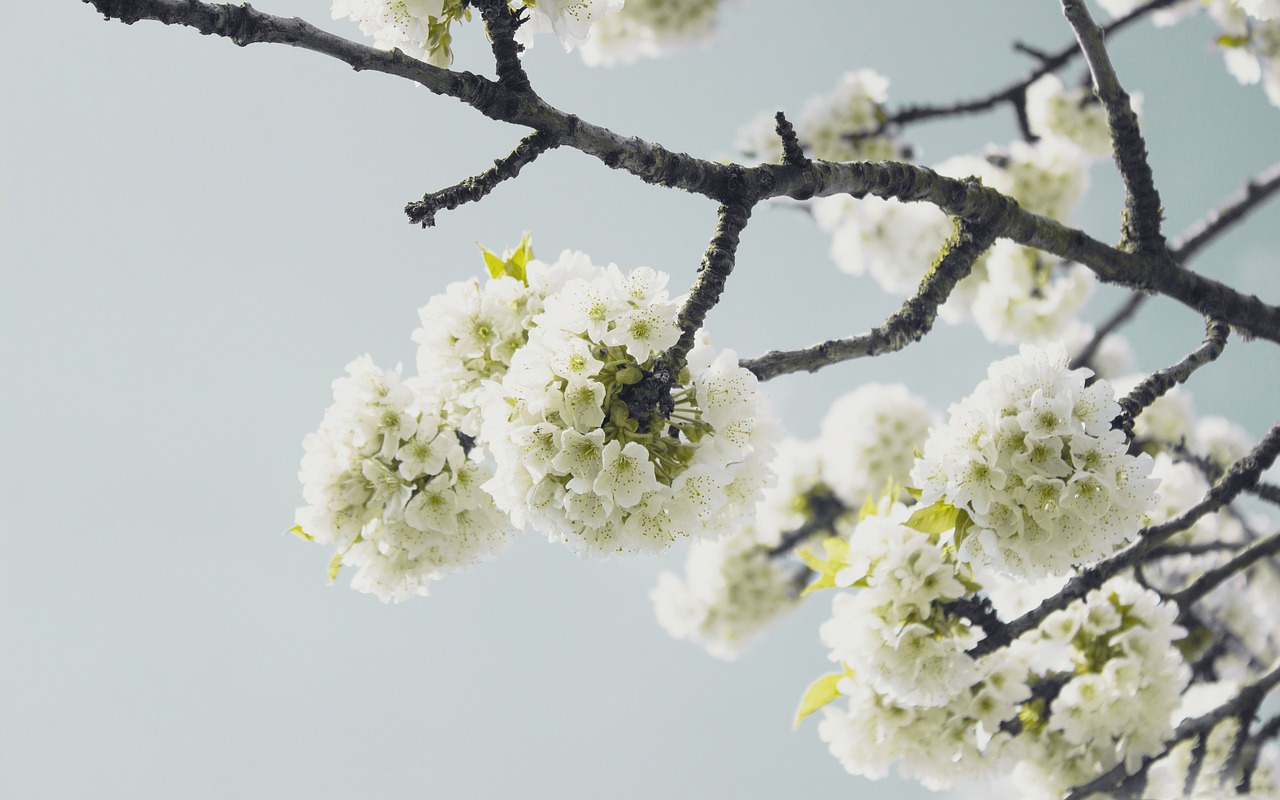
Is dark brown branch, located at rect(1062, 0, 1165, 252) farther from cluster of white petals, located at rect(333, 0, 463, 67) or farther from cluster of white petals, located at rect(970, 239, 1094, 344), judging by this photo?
cluster of white petals, located at rect(970, 239, 1094, 344)

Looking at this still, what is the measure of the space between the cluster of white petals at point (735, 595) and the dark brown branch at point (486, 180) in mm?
6666

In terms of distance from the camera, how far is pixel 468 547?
2943 millimetres

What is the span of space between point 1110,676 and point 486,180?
10.2 feet

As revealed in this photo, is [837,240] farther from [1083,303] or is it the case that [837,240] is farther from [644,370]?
[644,370]

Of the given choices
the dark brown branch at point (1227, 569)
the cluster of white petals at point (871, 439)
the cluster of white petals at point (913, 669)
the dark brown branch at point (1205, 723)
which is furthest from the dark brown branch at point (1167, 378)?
the cluster of white petals at point (871, 439)

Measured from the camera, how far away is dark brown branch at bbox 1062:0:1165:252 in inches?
119

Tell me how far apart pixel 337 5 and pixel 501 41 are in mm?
574

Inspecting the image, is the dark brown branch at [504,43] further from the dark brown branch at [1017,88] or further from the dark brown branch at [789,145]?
the dark brown branch at [1017,88]

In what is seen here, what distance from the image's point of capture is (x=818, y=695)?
3266 mm

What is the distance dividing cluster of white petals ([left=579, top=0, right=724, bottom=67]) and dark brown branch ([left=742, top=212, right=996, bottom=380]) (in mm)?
5208

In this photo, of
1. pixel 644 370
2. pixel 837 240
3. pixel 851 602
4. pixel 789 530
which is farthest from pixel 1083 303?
pixel 644 370

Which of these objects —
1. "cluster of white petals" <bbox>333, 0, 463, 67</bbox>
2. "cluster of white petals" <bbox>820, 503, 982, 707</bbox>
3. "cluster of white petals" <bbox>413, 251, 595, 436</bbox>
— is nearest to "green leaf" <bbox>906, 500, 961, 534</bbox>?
"cluster of white petals" <bbox>820, 503, 982, 707</bbox>

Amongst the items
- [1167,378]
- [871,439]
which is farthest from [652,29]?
[1167,378]

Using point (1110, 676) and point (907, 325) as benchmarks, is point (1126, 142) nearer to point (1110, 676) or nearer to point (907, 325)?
point (907, 325)
